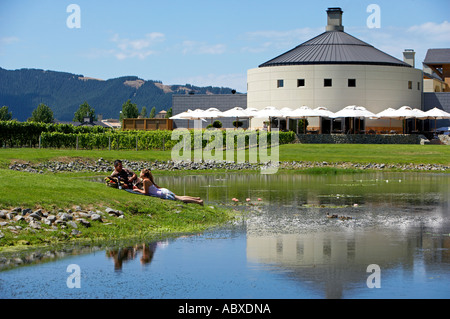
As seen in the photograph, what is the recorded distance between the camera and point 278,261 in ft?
49.8

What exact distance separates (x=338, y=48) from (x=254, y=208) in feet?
234

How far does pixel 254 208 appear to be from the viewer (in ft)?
83.3

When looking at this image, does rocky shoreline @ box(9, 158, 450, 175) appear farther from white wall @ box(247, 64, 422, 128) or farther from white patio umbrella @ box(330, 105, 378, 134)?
white wall @ box(247, 64, 422, 128)

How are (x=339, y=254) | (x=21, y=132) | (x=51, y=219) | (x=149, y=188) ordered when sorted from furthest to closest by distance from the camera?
(x=21, y=132)
(x=149, y=188)
(x=51, y=219)
(x=339, y=254)

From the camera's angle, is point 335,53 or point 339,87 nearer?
point 339,87

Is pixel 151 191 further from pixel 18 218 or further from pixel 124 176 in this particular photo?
pixel 18 218

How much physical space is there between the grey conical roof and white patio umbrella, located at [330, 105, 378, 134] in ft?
25.8

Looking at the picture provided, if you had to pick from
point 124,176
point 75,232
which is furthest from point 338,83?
point 75,232

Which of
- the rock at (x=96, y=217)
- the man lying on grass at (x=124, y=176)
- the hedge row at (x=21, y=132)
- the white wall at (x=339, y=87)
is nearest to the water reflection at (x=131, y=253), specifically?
the rock at (x=96, y=217)

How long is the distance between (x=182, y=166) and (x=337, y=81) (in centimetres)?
4437

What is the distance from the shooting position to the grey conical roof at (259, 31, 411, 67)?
3530 inches

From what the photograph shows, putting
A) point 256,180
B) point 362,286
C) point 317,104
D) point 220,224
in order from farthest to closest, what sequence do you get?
point 317,104, point 256,180, point 220,224, point 362,286
